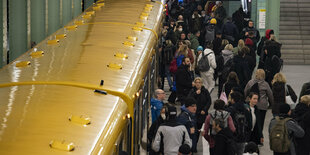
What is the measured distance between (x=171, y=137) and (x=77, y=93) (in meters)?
3.37

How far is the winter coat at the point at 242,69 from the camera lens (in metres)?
Result: 16.6

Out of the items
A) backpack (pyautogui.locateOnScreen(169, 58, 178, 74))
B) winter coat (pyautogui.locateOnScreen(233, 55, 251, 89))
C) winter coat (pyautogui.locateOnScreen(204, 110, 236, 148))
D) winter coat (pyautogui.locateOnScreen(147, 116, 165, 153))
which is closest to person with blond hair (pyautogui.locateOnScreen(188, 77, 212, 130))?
winter coat (pyautogui.locateOnScreen(204, 110, 236, 148))

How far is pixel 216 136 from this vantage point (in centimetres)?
1116

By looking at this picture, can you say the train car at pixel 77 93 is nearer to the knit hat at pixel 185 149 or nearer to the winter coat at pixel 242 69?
the knit hat at pixel 185 149

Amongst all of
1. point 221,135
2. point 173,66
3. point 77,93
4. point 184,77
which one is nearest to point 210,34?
point 173,66

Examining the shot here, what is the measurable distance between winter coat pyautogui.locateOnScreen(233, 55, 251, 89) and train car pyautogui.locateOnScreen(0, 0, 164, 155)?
16.5 feet

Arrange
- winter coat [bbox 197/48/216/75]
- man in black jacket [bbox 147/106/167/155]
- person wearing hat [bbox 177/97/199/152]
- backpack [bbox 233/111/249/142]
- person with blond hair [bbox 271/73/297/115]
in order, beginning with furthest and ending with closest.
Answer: winter coat [bbox 197/48/216/75]
person with blond hair [bbox 271/73/297/115]
backpack [bbox 233/111/249/142]
person wearing hat [bbox 177/97/199/152]
man in black jacket [bbox 147/106/167/155]

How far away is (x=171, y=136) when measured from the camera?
9.97 m

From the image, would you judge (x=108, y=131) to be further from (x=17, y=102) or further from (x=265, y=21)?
(x=265, y=21)

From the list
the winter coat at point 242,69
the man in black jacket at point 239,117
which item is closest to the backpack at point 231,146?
the man in black jacket at point 239,117

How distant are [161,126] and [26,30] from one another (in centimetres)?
281

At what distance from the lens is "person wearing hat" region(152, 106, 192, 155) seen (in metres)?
9.98

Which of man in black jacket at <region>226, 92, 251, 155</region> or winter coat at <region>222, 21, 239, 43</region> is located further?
winter coat at <region>222, 21, 239, 43</region>

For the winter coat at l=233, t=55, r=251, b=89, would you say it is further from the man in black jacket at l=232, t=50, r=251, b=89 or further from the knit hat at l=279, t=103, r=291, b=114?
the knit hat at l=279, t=103, r=291, b=114
